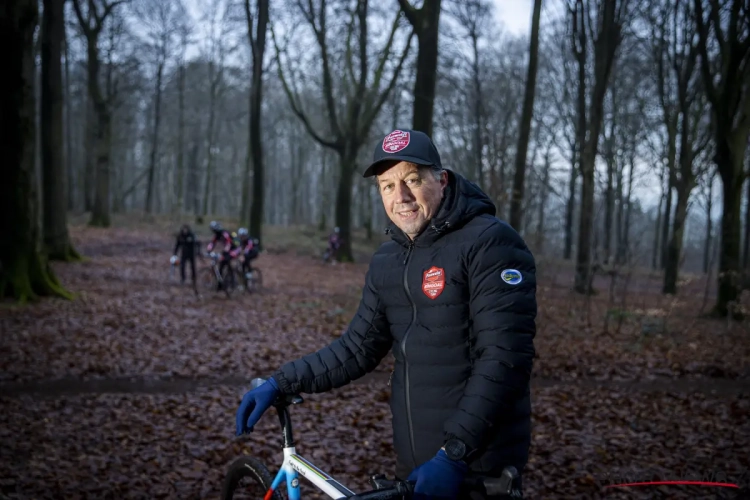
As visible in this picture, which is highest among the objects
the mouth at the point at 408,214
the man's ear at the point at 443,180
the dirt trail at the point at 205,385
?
the man's ear at the point at 443,180

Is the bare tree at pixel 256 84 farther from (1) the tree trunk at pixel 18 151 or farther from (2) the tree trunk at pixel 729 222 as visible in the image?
(2) the tree trunk at pixel 729 222

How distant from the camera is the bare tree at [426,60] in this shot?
43.2 feet

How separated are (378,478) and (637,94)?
28844 mm

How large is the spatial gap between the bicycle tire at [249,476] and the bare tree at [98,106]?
78.6 feet

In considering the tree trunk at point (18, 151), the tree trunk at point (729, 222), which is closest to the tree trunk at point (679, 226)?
the tree trunk at point (729, 222)

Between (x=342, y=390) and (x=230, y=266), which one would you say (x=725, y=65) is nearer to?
(x=342, y=390)

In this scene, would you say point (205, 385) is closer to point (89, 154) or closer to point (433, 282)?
point (433, 282)

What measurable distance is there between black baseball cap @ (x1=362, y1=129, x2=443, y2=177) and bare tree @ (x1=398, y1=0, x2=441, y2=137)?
11.5 metres

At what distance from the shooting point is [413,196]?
2.33 meters

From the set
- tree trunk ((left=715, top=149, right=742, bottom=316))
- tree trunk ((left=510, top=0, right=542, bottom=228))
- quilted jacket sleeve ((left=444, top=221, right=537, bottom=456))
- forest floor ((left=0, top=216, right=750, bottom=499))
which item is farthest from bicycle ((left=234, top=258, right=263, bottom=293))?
quilted jacket sleeve ((left=444, top=221, right=537, bottom=456))

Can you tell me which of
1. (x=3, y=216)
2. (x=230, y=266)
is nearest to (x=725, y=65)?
(x=230, y=266)

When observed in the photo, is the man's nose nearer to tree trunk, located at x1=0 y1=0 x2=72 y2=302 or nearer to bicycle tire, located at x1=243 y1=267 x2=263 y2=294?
tree trunk, located at x1=0 y1=0 x2=72 y2=302

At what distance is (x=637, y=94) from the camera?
27.5 metres

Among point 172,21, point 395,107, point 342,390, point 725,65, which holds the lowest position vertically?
point 342,390
